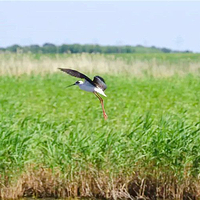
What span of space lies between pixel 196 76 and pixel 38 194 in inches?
672

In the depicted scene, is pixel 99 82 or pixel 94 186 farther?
pixel 94 186

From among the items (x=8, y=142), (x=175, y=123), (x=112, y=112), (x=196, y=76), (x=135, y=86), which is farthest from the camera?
(x=196, y=76)

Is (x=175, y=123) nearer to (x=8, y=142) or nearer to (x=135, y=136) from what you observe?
(x=135, y=136)

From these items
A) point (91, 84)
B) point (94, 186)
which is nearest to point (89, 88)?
point (91, 84)

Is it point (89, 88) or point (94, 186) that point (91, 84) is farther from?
point (94, 186)

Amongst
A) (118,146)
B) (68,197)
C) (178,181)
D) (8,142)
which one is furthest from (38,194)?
(178,181)

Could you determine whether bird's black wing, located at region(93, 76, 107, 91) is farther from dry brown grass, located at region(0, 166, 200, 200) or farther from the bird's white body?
dry brown grass, located at region(0, 166, 200, 200)

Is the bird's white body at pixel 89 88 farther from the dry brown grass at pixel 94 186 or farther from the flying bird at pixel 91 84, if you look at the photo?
the dry brown grass at pixel 94 186

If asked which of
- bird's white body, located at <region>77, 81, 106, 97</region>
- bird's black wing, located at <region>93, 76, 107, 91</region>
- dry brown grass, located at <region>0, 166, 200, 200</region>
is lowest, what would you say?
dry brown grass, located at <region>0, 166, 200, 200</region>

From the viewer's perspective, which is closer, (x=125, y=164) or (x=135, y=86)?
(x=125, y=164)

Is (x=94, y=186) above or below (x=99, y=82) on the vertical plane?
below

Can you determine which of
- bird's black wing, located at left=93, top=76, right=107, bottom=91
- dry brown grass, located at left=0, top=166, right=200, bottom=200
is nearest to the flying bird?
bird's black wing, located at left=93, top=76, right=107, bottom=91

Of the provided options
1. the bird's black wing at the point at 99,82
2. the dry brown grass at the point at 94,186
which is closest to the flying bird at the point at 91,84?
the bird's black wing at the point at 99,82

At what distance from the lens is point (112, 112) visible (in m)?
12.9
